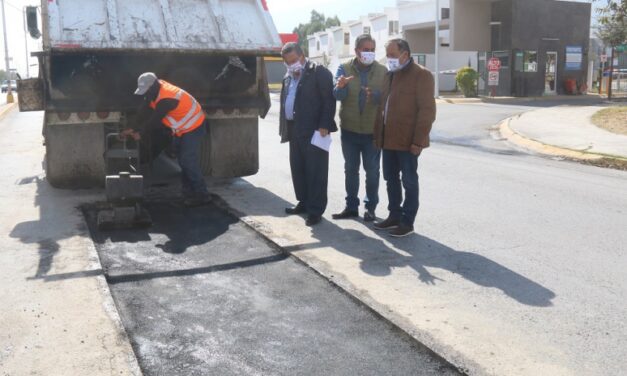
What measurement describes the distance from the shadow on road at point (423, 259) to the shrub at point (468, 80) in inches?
1031

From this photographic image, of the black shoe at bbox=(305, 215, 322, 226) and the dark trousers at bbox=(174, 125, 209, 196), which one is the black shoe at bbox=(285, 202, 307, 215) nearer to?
the black shoe at bbox=(305, 215, 322, 226)

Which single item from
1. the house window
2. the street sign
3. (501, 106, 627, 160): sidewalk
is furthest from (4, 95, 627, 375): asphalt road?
the house window

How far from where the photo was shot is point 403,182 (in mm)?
5961

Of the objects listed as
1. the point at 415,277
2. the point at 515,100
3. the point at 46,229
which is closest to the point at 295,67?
the point at 415,277

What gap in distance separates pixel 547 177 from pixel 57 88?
253 inches

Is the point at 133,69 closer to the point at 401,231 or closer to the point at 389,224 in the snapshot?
the point at 389,224

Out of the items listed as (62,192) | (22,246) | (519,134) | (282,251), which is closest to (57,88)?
(62,192)

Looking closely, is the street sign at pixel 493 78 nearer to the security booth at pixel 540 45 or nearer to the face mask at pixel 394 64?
the security booth at pixel 540 45

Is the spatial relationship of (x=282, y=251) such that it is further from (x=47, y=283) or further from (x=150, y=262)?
(x=47, y=283)

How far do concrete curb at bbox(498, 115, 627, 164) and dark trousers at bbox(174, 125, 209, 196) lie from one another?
685 cm

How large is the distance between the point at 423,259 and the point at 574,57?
31247mm

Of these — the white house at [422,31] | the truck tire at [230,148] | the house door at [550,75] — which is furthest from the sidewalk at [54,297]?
the house door at [550,75]

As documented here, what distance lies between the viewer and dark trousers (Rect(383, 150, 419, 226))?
590 centimetres

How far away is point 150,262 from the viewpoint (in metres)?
5.39
